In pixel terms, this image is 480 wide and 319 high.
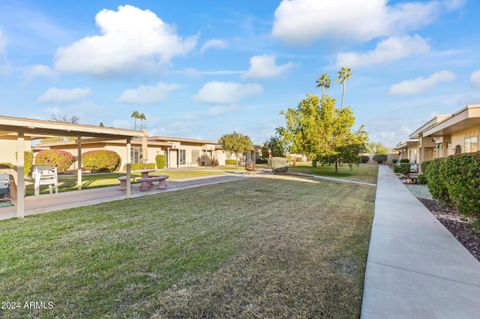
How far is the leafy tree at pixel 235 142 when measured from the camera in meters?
31.0

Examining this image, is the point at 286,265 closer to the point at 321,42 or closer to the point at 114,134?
the point at 114,134

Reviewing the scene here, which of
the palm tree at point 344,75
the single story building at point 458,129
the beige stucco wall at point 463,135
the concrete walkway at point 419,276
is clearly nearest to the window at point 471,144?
the single story building at point 458,129

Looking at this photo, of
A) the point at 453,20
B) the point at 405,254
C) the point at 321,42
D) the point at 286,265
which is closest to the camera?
the point at 286,265

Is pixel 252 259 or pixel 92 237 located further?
pixel 92 237

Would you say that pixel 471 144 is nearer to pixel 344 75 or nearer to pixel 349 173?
pixel 349 173

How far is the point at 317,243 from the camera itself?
4508mm

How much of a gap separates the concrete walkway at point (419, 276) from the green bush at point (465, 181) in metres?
0.71

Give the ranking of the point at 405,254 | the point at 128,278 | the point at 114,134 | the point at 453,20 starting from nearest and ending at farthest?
1. the point at 128,278
2. the point at 405,254
3. the point at 114,134
4. the point at 453,20

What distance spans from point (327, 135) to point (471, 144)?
948 cm

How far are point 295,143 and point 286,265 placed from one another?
1899cm

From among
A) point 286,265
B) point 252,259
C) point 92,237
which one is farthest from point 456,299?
point 92,237

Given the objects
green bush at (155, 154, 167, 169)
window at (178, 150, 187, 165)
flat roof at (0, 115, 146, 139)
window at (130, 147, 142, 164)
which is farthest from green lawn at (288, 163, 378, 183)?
window at (130, 147, 142, 164)

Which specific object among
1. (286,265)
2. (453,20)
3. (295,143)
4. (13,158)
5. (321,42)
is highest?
(321,42)

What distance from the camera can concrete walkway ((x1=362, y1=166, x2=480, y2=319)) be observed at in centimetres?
252
